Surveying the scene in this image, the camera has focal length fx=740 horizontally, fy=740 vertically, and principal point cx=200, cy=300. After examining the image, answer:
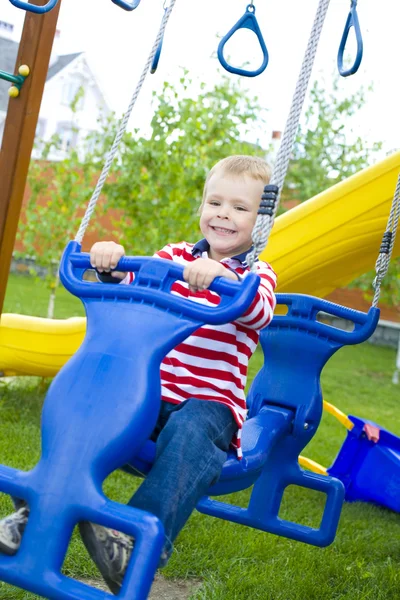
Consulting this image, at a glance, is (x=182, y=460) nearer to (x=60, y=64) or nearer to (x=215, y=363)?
(x=215, y=363)

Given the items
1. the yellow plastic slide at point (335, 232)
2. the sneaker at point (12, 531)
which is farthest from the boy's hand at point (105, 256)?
the yellow plastic slide at point (335, 232)

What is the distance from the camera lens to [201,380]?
204cm

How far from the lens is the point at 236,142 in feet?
31.7

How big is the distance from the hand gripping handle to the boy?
0.04m

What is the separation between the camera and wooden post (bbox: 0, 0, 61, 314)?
11.4 ft

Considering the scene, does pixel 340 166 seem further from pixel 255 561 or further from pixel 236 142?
pixel 255 561

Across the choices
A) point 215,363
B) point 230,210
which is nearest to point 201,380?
point 215,363

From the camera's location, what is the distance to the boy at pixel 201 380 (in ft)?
5.23

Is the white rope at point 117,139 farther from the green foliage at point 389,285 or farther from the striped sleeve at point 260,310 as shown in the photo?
the green foliage at point 389,285

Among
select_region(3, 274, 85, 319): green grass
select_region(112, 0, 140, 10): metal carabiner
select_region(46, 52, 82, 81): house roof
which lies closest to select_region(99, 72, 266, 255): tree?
select_region(3, 274, 85, 319): green grass

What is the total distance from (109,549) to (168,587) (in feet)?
4.07

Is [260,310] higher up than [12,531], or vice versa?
[260,310]

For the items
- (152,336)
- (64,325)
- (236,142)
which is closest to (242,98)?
(236,142)

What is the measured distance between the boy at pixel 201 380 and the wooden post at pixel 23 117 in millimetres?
1418
